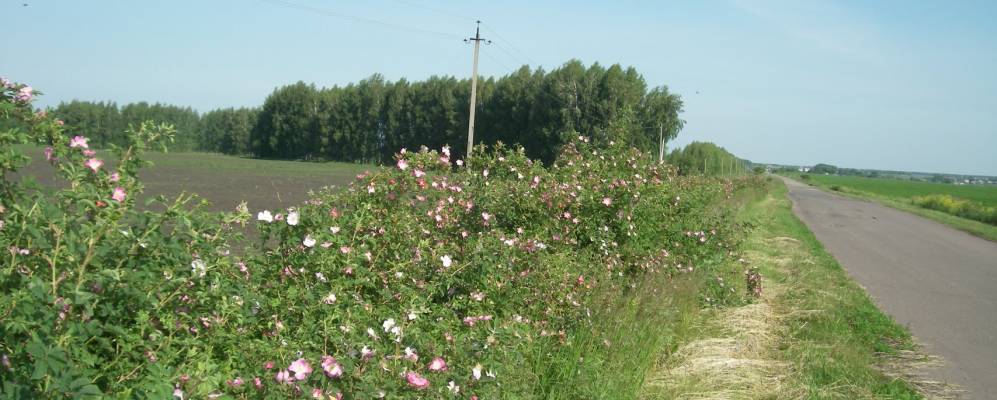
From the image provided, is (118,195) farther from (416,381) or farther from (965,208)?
(965,208)

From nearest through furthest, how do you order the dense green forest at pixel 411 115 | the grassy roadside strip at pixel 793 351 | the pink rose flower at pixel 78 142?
the pink rose flower at pixel 78 142
the grassy roadside strip at pixel 793 351
the dense green forest at pixel 411 115

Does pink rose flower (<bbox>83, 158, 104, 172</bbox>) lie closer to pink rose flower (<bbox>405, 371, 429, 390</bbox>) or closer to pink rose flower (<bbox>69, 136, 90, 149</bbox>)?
pink rose flower (<bbox>69, 136, 90, 149</bbox>)

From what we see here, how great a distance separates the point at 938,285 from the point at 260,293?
1000cm

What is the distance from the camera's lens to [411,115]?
67500mm

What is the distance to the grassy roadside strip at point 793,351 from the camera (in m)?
4.76

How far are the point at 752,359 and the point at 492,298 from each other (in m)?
2.59

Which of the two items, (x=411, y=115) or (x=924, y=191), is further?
(x=924, y=191)

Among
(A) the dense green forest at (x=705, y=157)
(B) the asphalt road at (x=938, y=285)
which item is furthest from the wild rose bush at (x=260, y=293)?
(A) the dense green forest at (x=705, y=157)

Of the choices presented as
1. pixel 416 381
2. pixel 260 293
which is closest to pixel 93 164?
pixel 260 293

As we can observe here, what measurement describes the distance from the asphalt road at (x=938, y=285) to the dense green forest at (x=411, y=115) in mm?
12614

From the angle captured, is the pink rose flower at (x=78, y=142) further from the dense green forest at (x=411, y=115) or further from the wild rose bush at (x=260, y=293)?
the dense green forest at (x=411, y=115)

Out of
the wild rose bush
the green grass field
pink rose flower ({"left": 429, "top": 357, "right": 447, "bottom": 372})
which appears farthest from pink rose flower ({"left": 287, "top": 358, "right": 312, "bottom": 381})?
the green grass field

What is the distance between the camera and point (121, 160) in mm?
2469

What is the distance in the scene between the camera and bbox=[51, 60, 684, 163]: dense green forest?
4769 cm
